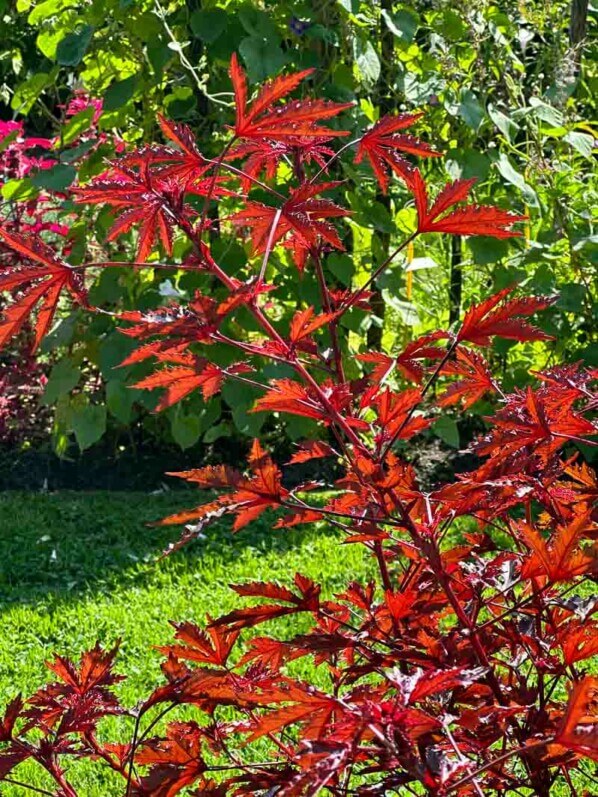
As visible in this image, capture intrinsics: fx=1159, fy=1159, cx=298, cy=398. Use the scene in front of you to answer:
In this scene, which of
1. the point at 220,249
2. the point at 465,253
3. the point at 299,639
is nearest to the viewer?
the point at 299,639

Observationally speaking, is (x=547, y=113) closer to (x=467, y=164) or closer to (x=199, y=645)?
(x=467, y=164)

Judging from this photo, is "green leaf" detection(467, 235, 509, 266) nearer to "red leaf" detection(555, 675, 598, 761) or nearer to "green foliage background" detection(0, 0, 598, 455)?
"green foliage background" detection(0, 0, 598, 455)

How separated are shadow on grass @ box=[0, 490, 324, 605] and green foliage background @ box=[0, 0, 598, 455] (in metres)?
0.24

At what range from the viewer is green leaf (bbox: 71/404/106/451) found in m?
4.05

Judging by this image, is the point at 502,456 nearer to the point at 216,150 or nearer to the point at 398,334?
the point at 216,150

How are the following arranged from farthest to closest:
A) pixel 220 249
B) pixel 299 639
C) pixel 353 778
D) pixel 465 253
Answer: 1. pixel 465 253
2. pixel 220 249
3. pixel 353 778
4. pixel 299 639

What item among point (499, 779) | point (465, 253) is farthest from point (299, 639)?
point (465, 253)

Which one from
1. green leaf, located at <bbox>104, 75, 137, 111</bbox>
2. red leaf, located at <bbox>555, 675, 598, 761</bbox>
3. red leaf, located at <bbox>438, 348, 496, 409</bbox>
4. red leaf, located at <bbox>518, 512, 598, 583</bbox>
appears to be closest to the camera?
red leaf, located at <bbox>555, 675, 598, 761</bbox>

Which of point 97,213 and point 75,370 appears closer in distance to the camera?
point 75,370

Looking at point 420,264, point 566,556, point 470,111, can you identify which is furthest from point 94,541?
point 566,556

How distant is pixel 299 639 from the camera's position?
116cm

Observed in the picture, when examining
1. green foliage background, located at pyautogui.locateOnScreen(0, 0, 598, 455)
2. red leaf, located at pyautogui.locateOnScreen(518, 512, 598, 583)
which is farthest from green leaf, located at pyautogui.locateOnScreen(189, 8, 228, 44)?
red leaf, located at pyautogui.locateOnScreen(518, 512, 598, 583)

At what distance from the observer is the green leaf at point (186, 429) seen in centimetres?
401

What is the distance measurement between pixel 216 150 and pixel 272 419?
108cm
